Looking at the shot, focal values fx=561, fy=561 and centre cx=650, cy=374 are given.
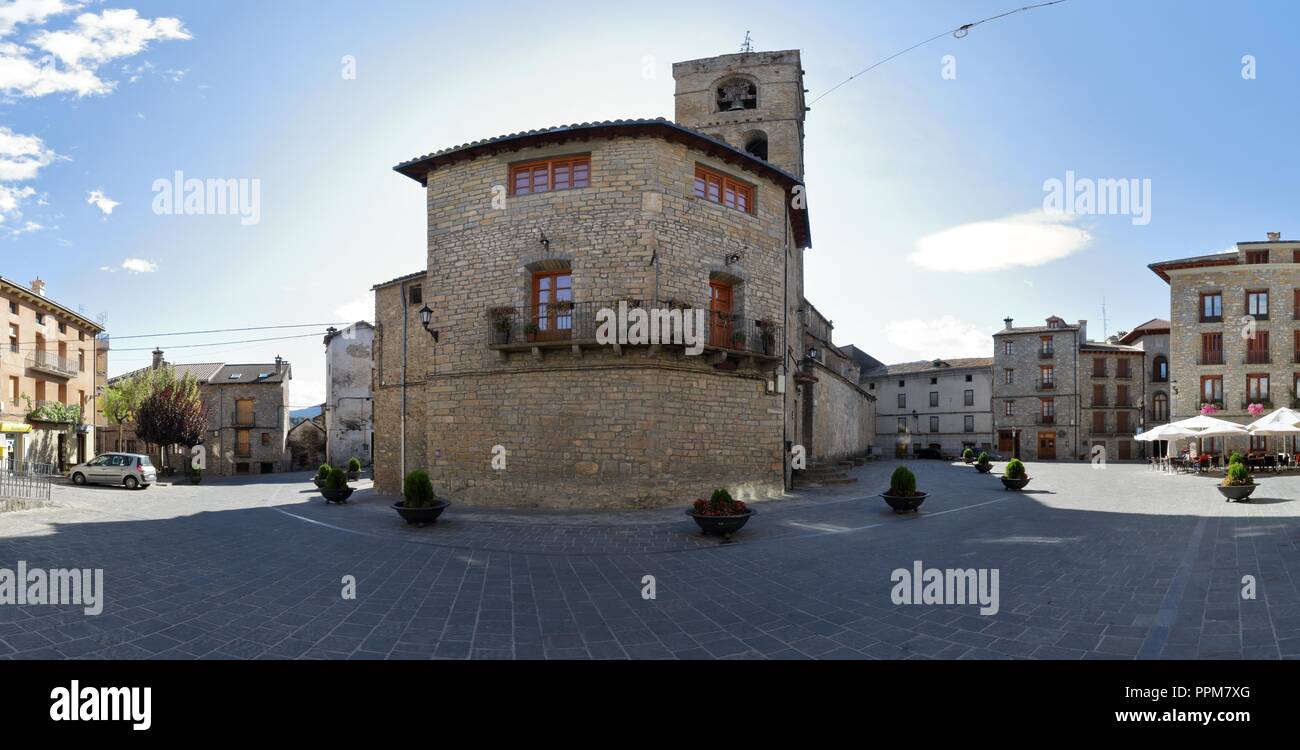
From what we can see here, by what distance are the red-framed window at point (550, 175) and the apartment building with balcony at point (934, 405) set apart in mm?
41181

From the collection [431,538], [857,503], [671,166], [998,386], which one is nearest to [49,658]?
[431,538]

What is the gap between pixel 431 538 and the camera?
988cm

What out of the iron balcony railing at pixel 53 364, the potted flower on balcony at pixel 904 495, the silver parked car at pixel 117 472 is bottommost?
the silver parked car at pixel 117 472

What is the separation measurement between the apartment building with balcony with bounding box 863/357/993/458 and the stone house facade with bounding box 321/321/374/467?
39.5 metres

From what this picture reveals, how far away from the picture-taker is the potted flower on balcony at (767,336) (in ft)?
50.4

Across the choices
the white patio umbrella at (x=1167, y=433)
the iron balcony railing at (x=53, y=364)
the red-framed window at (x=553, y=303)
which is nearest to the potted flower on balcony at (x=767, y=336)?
the red-framed window at (x=553, y=303)

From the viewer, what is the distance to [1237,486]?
14.1 m

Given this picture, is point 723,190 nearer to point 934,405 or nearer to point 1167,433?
point 1167,433

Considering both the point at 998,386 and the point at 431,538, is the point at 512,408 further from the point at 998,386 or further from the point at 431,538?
the point at 998,386

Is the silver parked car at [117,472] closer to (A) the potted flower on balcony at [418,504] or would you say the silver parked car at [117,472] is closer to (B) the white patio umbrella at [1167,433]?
(A) the potted flower on balcony at [418,504]

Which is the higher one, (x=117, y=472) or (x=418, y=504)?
(x=418, y=504)

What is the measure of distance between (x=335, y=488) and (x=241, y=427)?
27.3m

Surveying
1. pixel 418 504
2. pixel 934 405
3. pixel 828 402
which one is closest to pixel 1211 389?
pixel 934 405

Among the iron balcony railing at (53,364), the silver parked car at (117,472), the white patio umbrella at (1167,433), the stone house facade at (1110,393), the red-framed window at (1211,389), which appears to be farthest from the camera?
the stone house facade at (1110,393)
